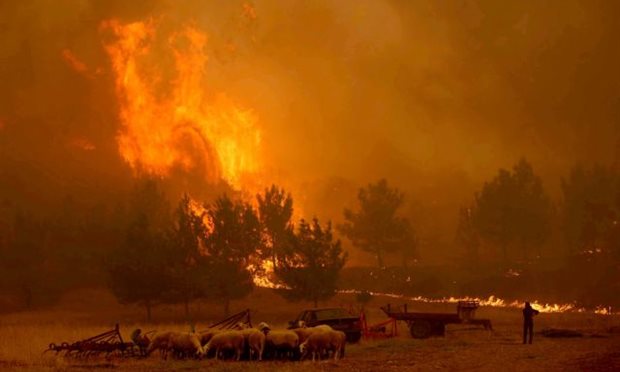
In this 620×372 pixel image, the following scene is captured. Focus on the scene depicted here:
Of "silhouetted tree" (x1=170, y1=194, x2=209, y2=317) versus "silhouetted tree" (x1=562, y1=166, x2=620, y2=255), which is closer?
"silhouetted tree" (x1=170, y1=194, x2=209, y2=317)

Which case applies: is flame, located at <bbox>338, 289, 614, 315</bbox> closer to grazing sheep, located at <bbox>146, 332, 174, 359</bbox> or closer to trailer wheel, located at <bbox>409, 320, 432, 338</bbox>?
trailer wheel, located at <bbox>409, 320, 432, 338</bbox>

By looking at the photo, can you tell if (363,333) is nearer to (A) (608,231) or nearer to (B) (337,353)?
(B) (337,353)

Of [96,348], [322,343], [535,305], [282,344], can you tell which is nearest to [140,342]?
[96,348]

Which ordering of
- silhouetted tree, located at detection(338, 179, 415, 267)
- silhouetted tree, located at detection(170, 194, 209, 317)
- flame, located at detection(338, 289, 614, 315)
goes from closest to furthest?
flame, located at detection(338, 289, 614, 315) → silhouetted tree, located at detection(170, 194, 209, 317) → silhouetted tree, located at detection(338, 179, 415, 267)

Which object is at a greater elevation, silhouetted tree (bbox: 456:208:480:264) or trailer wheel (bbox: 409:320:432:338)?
silhouetted tree (bbox: 456:208:480:264)

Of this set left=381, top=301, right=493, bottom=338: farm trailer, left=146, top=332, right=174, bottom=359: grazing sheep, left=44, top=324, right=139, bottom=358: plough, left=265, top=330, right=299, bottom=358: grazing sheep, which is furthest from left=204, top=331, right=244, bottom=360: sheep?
left=381, top=301, right=493, bottom=338: farm trailer

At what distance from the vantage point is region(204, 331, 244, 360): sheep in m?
22.5

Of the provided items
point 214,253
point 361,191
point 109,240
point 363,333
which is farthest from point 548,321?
point 109,240

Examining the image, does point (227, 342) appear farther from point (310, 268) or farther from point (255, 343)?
point (310, 268)

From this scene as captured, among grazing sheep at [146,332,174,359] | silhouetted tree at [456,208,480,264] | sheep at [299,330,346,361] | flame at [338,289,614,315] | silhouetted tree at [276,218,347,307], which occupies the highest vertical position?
silhouetted tree at [456,208,480,264]

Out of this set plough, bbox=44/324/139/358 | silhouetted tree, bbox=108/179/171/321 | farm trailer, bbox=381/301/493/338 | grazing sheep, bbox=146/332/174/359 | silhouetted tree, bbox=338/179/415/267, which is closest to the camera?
plough, bbox=44/324/139/358

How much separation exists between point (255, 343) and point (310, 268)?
2699 cm

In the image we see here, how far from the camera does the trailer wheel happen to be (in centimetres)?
3091

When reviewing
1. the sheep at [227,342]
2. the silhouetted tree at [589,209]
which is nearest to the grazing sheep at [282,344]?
the sheep at [227,342]
